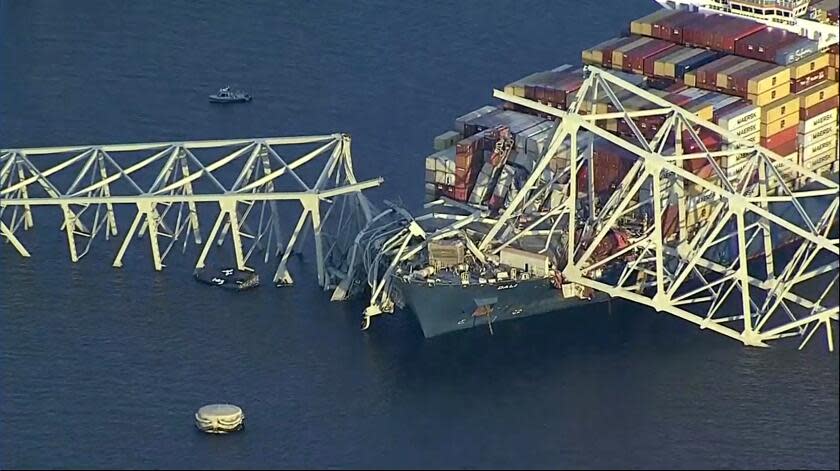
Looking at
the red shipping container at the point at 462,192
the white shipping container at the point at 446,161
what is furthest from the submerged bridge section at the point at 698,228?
the white shipping container at the point at 446,161

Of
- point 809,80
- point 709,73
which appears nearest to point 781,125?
point 809,80

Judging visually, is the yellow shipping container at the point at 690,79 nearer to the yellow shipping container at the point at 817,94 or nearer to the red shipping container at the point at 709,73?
the red shipping container at the point at 709,73

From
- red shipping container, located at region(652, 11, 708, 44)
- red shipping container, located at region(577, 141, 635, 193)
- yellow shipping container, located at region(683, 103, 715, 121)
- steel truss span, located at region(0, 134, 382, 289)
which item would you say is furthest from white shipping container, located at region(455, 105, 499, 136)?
yellow shipping container, located at region(683, 103, 715, 121)

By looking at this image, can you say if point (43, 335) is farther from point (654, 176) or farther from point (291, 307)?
point (654, 176)

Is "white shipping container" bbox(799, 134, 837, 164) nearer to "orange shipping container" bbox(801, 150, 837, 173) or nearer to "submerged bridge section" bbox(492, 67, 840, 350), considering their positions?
"orange shipping container" bbox(801, 150, 837, 173)

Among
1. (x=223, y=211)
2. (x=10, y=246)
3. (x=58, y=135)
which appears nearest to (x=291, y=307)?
(x=223, y=211)

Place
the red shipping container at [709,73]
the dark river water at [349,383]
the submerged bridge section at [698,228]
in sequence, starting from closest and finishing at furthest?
the dark river water at [349,383]
the submerged bridge section at [698,228]
the red shipping container at [709,73]

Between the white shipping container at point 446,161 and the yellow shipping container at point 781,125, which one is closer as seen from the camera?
the white shipping container at point 446,161
